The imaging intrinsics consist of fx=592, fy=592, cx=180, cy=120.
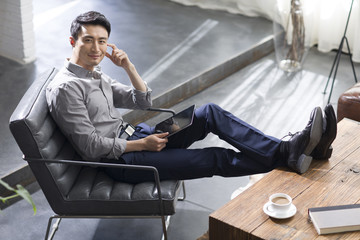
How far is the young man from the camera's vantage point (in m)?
2.87

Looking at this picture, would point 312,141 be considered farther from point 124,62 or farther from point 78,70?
point 78,70

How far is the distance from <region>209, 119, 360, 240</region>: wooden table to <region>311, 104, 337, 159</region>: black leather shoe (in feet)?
0.14

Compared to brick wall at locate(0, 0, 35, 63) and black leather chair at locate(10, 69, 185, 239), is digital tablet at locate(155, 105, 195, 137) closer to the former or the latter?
black leather chair at locate(10, 69, 185, 239)

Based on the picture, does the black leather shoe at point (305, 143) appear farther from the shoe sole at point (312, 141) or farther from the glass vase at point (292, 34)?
the glass vase at point (292, 34)

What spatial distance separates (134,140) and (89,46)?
0.54 metres

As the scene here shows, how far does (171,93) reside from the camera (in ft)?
15.3

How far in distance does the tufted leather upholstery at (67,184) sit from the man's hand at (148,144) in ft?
0.62

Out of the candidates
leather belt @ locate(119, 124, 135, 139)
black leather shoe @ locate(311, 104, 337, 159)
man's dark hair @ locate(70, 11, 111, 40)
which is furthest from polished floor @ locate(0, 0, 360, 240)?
man's dark hair @ locate(70, 11, 111, 40)

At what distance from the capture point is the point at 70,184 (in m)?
2.94

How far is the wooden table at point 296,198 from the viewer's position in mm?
2566

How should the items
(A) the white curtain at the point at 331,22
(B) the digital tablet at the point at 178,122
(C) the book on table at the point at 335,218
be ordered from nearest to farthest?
(C) the book on table at the point at 335,218
(B) the digital tablet at the point at 178,122
(A) the white curtain at the point at 331,22

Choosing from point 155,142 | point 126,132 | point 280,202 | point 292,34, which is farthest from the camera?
point 292,34

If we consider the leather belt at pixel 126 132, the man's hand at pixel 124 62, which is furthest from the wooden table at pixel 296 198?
the man's hand at pixel 124 62

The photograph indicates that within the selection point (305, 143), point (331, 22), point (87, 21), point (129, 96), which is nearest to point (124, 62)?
point (129, 96)
